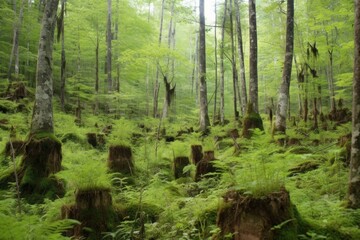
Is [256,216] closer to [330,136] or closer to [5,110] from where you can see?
[330,136]

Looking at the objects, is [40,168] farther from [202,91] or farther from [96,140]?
[202,91]

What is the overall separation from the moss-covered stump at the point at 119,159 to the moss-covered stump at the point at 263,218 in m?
5.73

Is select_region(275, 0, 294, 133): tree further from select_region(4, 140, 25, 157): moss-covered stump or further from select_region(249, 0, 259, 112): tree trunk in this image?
select_region(4, 140, 25, 157): moss-covered stump

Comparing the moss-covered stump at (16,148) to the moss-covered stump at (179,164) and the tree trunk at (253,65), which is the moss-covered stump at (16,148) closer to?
the moss-covered stump at (179,164)

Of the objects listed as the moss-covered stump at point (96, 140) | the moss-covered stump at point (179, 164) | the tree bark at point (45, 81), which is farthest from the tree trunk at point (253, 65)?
the tree bark at point (45, 81)

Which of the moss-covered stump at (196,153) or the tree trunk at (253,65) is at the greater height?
the tree trunk at (253,65)

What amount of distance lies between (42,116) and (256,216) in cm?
641

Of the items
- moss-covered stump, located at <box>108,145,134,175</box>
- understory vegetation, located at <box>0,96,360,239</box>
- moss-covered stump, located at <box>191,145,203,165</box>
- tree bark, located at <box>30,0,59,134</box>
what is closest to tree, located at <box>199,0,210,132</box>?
moss-covered stump, located at <box>191,145,203,165</box>

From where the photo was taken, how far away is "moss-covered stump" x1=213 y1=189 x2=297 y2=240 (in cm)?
343

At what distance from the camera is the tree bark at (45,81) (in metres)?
8.07

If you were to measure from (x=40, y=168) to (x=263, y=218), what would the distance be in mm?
5978

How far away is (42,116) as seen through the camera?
26.5 ft

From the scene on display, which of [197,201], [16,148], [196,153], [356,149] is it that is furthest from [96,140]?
[356,149]

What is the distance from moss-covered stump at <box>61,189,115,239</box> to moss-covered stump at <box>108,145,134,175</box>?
3.74m
